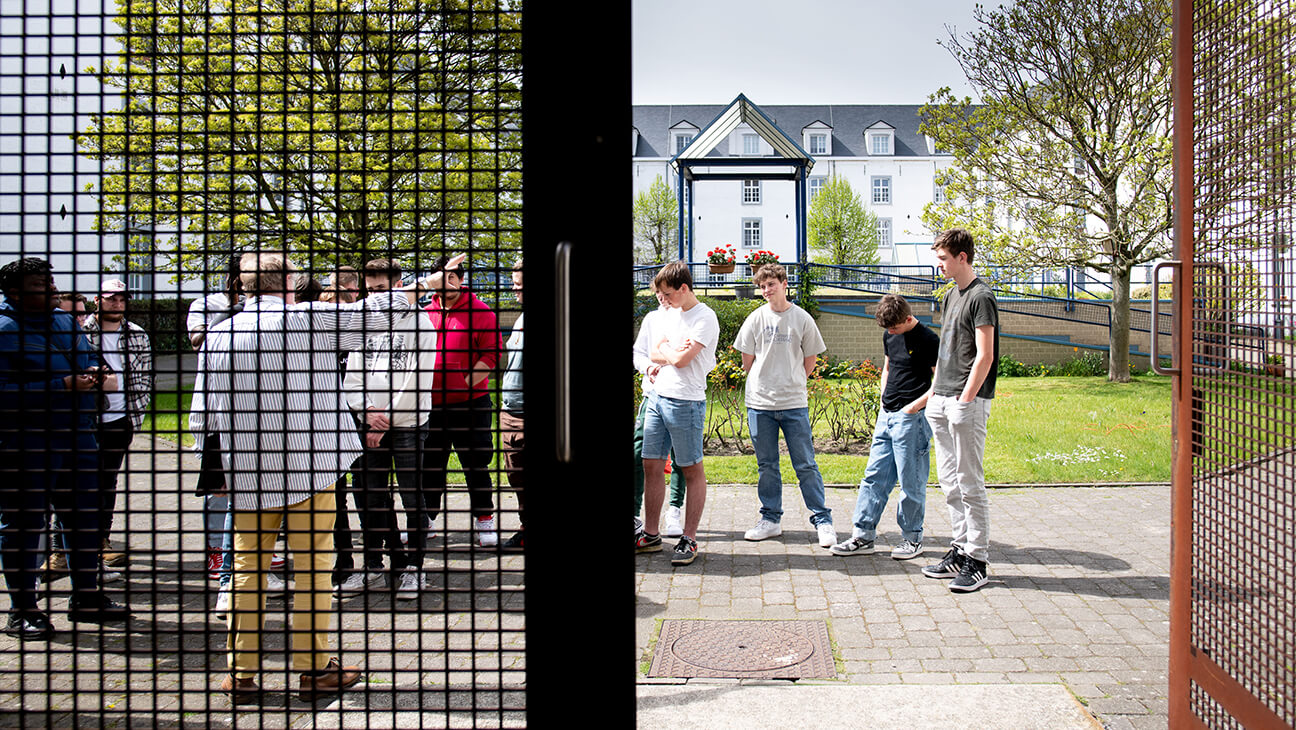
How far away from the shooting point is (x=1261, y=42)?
2.83 m

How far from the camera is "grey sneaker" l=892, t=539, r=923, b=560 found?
6355 mm

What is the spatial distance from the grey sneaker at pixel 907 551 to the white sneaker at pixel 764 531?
1003mm

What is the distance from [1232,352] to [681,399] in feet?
12.6

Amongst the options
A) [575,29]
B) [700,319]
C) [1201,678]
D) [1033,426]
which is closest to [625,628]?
[575,29]

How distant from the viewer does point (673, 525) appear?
720 cm

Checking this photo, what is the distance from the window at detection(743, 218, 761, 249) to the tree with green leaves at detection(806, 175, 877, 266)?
3.53m

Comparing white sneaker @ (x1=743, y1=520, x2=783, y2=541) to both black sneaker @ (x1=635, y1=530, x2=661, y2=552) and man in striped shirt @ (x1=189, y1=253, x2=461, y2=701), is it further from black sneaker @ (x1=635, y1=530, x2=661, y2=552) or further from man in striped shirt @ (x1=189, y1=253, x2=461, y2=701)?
man in striped shirt @ (x1=189, y1=253, x2=461, y2=701)

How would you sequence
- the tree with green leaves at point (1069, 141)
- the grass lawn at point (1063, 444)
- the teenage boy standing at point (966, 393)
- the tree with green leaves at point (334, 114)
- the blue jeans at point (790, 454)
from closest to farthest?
the tree with green leaves at point (334, 114), the teenage boy standing at point (966, 393), the blue jeans at point (790, 454), the grass lawn at point (1063, 444), the tree with green leaves at point (1069, 141)

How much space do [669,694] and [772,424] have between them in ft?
10.5

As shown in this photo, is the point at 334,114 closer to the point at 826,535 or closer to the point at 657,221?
the point at 826,535

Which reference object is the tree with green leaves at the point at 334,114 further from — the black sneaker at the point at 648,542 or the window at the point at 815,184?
the window at the point at 815,184

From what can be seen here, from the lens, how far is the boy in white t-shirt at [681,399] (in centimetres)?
641

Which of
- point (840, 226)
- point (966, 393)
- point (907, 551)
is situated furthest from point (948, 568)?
point (840, 226)

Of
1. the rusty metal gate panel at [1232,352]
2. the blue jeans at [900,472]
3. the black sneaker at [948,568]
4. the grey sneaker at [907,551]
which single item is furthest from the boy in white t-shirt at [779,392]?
the rusty metal gate panel at [1232,352]
